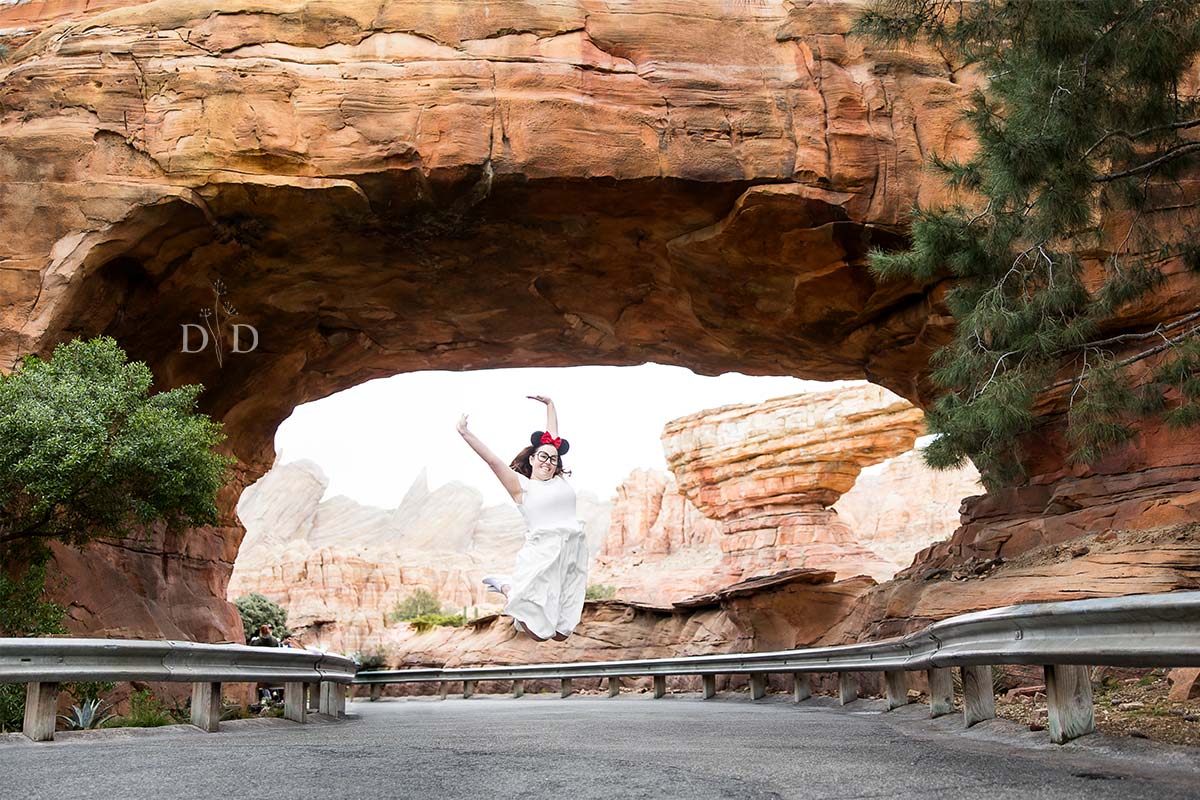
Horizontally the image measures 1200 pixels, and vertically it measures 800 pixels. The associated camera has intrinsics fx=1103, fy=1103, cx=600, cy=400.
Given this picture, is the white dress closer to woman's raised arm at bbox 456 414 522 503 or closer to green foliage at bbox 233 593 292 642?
woman's raised arm at bbox 456 414 522 503

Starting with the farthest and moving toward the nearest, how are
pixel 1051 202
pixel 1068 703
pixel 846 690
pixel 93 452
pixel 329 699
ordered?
pixel 329 699 < pixel 846 690 < pixel 93 452 < pixel 1051 202 < pixel 1068 703

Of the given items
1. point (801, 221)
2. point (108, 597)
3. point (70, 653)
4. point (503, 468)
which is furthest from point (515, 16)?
point (70, 653)

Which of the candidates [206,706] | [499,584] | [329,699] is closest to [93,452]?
[329,699]

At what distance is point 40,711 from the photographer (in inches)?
287

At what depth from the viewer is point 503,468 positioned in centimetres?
1191

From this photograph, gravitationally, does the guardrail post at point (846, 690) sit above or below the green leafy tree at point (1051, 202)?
below

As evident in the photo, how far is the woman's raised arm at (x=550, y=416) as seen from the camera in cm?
1226

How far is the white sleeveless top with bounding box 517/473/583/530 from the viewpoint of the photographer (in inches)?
471

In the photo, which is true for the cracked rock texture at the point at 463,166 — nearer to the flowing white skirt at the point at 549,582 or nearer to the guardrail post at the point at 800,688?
the guardrail post at the point at 800,688

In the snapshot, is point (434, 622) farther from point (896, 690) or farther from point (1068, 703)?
point (1068, 703)

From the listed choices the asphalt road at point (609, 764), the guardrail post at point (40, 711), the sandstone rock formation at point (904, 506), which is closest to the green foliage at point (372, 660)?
the asphalt road at point (609, 764)

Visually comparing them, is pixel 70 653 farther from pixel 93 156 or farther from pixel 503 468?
pixel 93 156

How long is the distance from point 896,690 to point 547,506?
13.3ft

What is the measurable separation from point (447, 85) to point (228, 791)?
11.6 m
